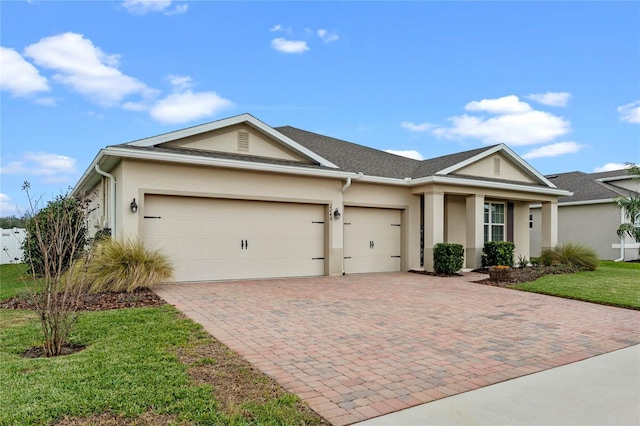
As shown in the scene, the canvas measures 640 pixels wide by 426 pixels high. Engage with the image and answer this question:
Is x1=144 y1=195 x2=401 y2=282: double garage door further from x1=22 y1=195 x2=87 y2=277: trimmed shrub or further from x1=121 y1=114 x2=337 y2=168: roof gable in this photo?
x1=22 y1=195 x2=87 y2=277: trimmed shrub

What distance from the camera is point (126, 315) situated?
6668 mm

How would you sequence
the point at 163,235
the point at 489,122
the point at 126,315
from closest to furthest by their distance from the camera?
the point at 126,315, the point at 163,235, the point at 489,122

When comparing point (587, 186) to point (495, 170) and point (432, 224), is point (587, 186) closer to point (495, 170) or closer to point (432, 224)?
point (495, 170)

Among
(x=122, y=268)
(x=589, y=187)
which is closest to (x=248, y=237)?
(x=122, y=268)

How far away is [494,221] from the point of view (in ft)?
56.4

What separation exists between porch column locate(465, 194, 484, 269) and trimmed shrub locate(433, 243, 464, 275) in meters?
1.61

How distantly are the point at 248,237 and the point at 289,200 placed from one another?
5.46ft

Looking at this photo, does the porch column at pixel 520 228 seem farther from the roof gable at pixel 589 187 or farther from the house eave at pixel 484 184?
the roof gable at pixel 589 187

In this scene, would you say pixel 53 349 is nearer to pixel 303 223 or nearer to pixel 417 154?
pixel 303 223

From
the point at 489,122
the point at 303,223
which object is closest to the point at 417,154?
the point at 489,122

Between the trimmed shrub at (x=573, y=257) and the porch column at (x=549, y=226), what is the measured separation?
1.32 meters

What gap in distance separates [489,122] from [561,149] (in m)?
6.19

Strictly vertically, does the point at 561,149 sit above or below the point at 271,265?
above

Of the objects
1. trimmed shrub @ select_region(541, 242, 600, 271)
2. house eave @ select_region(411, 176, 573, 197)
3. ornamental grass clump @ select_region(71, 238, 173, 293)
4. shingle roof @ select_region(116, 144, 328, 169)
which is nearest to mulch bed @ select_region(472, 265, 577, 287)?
trimmed shrub @ select_region(541, 242, 600, 271)
